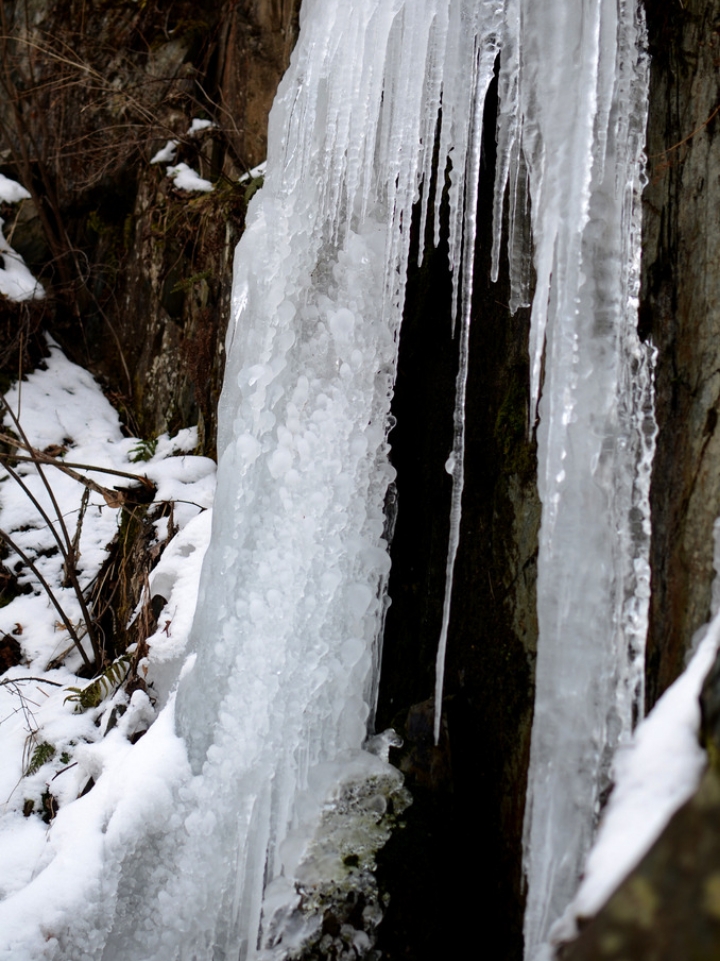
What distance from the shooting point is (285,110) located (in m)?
2.51

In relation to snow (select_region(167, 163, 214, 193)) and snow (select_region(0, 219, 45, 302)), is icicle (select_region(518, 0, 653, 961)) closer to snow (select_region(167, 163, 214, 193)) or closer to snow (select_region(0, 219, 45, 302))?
snow (select_region(167, 163, 214, 193))

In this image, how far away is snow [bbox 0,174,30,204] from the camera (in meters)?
5.25

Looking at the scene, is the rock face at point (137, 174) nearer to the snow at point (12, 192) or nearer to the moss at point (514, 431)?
the snow at point (12, 192)

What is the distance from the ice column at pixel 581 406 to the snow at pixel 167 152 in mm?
2946

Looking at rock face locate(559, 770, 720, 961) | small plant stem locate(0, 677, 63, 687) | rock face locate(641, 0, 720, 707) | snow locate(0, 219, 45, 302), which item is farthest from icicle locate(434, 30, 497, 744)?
snow locate(0, 219, 45, 302)

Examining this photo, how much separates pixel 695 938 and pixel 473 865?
4.72 ft

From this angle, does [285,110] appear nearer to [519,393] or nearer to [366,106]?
[366,106]

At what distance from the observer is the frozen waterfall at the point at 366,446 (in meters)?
1.54

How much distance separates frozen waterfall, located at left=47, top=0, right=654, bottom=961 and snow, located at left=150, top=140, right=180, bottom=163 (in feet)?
6.61

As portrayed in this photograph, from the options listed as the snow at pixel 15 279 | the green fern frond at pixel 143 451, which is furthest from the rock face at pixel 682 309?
the snow at pixel 15 279

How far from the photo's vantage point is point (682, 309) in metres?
1.80

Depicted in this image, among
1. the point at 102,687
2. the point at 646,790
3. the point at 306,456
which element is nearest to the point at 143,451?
the point at 102,687

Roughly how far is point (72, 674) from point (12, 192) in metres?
3.33

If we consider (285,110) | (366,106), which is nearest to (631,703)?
(366,106)
